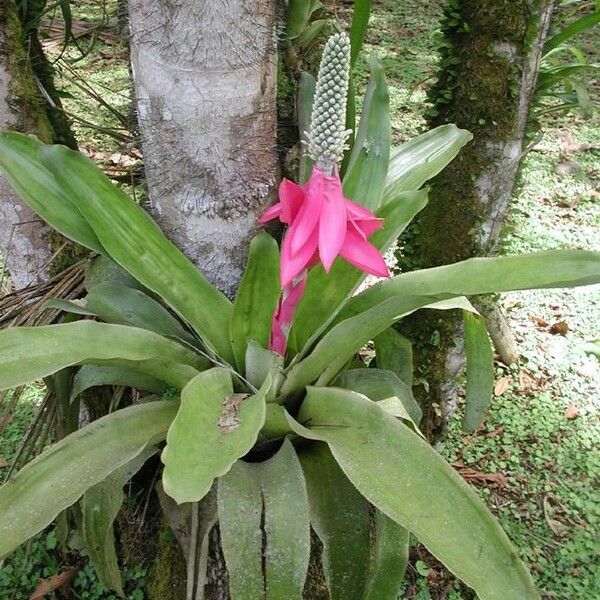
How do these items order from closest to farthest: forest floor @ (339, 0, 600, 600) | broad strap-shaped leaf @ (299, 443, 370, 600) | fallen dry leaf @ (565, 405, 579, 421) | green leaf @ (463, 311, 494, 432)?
1. broad strap-shaped leaf @ (299, 443, 370, 600)
2. green leaf @ (463, 311, 494, 432)
3. forest floor @ (339, 0, 600, 600)
4. fallen dry leaf @ (565, 405, 579, 421)

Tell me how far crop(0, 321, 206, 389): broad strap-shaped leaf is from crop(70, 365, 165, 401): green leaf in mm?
106

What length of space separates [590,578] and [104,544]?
1.16 m

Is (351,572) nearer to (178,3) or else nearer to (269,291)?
(269,291)

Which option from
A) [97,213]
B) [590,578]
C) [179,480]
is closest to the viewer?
[179,480]

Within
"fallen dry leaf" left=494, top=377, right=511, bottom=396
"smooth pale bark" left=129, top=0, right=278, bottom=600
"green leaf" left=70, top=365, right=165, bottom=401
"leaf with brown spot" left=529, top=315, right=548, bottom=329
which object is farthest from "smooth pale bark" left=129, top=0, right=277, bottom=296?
"leaf with brown spot" left=529, top=315, right=548, bottom=329

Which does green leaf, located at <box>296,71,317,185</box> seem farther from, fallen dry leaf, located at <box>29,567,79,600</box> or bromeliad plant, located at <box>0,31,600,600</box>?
fallen dry leaf, located at <box>29,567,79,600</box>

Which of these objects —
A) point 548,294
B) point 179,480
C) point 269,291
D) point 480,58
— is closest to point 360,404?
point 269,291

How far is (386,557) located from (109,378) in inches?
21.7

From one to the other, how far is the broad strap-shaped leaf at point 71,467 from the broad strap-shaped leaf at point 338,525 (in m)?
0.26

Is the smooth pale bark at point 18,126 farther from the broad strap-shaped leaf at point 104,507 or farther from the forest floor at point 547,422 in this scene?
the forest floor at point 547,422

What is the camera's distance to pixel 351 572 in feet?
3.32

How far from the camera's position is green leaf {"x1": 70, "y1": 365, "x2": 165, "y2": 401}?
1159 millimetres

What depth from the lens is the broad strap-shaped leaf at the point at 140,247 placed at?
3.38 ft

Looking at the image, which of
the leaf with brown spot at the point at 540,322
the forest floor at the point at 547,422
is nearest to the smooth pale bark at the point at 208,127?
the forest floor at the point at 547,422
